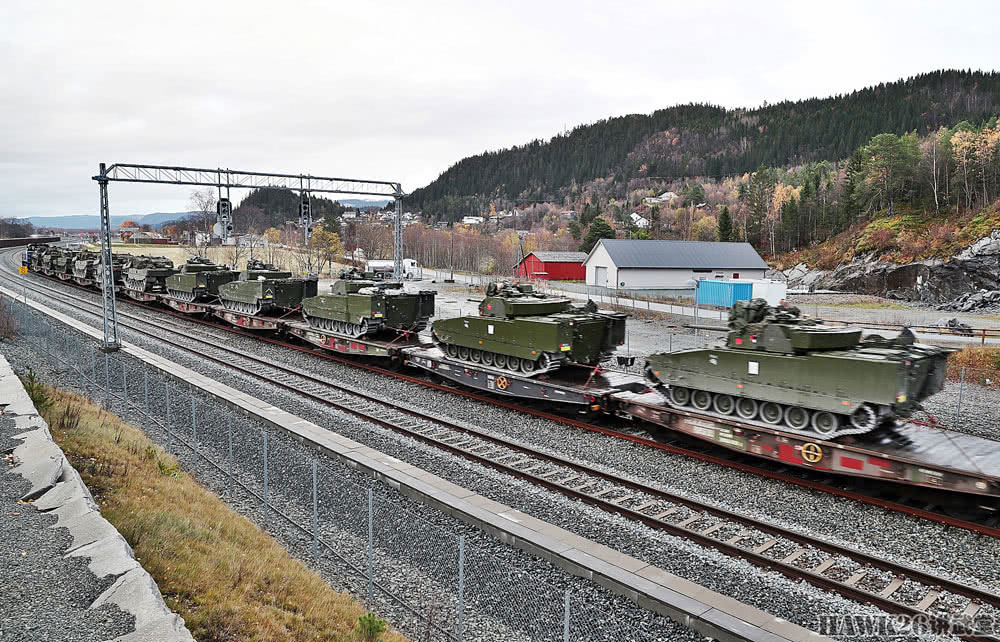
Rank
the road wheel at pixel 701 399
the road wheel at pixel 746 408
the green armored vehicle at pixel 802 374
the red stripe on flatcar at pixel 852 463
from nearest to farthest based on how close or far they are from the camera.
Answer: the red stripe on flatcar at pixel 852 463, the green armored vehicle at pixel 802 374, the road wheel at pixel 746 408, the road wheel at pixel 701 399

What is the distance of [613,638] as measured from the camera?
6.43 meters

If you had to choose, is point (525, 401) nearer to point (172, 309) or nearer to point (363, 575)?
point (363, 575)

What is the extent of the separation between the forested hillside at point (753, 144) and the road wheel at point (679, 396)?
5494 inches

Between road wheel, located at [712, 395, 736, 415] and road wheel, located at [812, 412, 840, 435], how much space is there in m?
1.58

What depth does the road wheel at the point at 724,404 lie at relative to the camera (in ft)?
40.5

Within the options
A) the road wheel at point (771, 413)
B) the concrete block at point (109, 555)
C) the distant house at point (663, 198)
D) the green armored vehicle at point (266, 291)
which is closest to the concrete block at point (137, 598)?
the concrete block at point (109, 555)

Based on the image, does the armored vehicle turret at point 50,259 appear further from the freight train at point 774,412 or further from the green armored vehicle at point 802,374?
the green armored vehicle at point 802,374

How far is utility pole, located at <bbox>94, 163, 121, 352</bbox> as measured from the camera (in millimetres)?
20234

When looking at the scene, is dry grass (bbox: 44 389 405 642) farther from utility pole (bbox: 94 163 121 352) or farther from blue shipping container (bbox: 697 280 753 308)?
blue shipping container (bbox: 697 280 753 308)

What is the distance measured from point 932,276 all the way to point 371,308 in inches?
1880

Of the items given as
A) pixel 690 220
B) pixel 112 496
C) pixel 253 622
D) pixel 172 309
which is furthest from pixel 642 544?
pixel 690 220

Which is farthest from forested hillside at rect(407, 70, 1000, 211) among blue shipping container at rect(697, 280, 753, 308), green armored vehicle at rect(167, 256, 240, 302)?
green armored vehicle at rect(167, 256, 240, 302)

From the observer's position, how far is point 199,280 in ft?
102

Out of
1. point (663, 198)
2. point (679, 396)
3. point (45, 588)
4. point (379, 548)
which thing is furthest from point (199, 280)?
point (663, 198)
